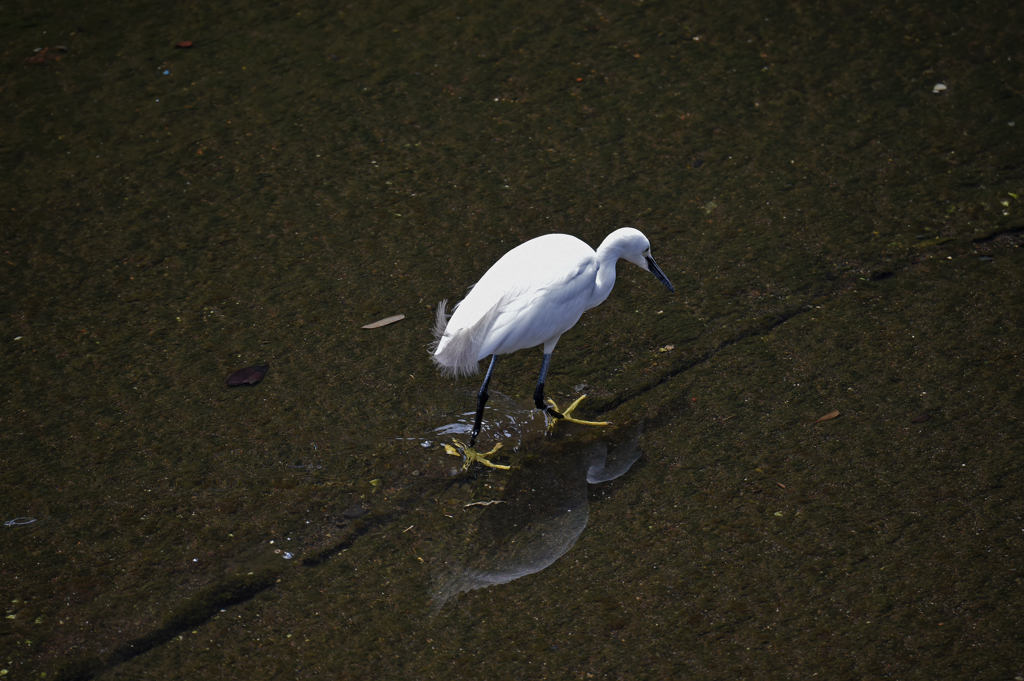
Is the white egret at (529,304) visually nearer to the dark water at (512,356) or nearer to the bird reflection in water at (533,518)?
the bird reflection in water at (533,518)

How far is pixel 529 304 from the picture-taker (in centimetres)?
320

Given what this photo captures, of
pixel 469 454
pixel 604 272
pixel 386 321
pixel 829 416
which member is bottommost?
pixel 829 416

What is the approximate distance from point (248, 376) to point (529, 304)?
4.19ft

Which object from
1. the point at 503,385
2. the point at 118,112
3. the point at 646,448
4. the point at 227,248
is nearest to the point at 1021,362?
the point at 646,448

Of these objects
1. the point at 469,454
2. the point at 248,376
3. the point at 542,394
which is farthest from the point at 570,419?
the point at 248,376

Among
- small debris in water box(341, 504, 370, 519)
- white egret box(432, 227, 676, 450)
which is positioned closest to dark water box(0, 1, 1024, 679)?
small debris in water box(341, 504, 370, 519)

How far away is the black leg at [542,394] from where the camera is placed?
336 cm

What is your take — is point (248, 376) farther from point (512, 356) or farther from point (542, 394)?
point (542, 394)

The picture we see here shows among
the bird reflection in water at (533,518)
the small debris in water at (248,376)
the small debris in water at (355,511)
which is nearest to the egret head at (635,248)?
the bird reflection in water at (533,518)

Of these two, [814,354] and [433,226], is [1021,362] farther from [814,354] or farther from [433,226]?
[433,226]

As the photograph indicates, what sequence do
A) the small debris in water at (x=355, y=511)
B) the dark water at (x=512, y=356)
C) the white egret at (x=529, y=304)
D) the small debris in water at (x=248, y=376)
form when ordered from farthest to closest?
the small debris in water at (x=248, y=376), the white egret at (x=529, y=304), the small debris in water at (x=355, y=511), the dark water at (x=512, y=356)

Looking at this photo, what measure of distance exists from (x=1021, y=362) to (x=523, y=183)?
241 cm

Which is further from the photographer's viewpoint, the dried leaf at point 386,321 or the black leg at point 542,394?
the dried leaf at point 386,321

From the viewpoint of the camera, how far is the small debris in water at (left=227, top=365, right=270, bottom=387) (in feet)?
11.8
